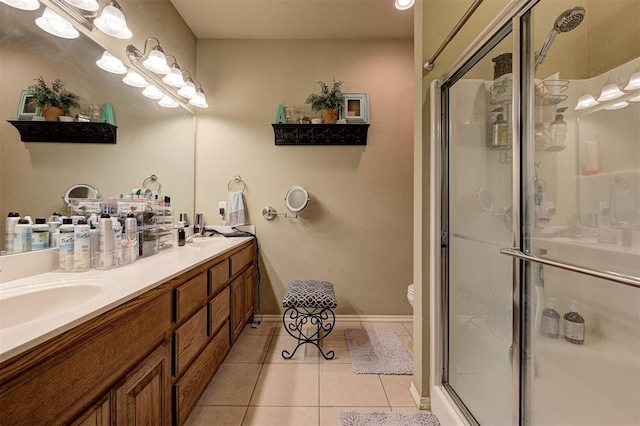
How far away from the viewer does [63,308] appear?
0.90 m

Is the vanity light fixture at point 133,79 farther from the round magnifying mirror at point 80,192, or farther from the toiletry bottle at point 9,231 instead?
the toiletry bottle at point 9,231

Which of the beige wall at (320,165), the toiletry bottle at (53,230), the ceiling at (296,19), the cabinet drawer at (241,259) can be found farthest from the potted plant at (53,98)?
the ceiling at (296,19)

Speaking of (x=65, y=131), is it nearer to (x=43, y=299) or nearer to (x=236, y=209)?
(x=43, y=299)

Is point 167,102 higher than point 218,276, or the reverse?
point 167,102

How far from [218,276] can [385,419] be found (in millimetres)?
1172

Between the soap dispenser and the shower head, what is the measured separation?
228mm

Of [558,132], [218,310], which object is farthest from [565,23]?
[218,310]

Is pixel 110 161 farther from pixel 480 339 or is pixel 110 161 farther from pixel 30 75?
pixel 480 339

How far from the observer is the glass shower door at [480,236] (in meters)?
1.13

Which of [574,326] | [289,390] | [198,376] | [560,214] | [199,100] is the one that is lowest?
[289,390]

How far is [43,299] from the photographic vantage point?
89cm

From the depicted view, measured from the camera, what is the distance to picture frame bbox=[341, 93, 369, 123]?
2482 mm

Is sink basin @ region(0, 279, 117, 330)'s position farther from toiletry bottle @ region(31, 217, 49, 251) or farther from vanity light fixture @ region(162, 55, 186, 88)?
vanity light fixture @ region(162, 55, 186, 88)

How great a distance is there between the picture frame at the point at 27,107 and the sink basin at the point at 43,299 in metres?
0.68
